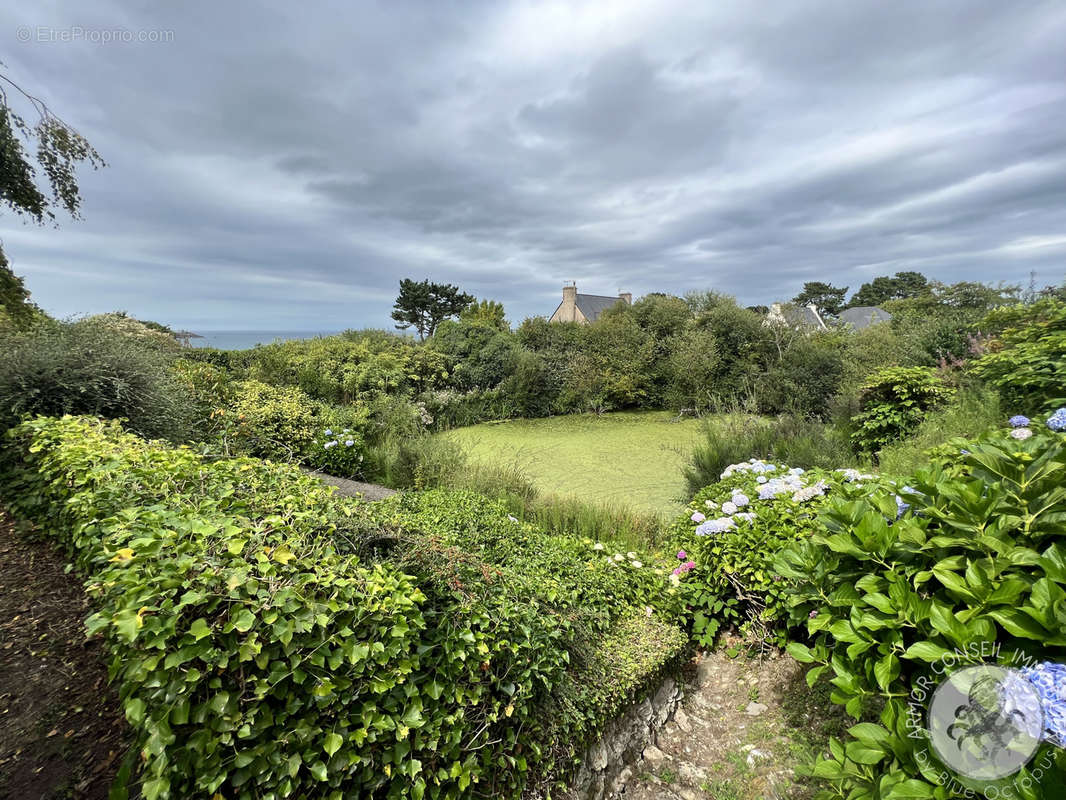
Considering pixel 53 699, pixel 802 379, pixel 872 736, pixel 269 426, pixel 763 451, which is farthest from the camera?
pixel 802 379

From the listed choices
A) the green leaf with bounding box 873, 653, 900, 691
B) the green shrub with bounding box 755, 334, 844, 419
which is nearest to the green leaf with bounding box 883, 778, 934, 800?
the green leaf with bounding box 873, 653, 900, 691

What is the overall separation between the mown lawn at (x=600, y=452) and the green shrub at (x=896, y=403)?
2434 millimetres

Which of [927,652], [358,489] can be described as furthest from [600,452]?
[927,652]

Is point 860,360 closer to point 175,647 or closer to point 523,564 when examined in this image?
point 523,564

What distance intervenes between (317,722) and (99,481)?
182 cm

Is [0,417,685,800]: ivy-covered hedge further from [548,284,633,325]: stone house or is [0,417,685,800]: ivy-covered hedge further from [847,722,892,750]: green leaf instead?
[548,284,633,325]: stone house

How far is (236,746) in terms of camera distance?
3.72ft

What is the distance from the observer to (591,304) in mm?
29859

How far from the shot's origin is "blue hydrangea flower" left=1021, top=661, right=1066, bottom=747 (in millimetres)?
620

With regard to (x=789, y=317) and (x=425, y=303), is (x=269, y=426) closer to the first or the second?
(x=789, y=317)

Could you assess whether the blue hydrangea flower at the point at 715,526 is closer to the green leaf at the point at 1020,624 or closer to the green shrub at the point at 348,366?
the green leaf at the point at 1020,624

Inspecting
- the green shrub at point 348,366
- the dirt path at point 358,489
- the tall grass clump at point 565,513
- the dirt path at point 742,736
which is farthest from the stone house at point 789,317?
the dirt path at point 742,736

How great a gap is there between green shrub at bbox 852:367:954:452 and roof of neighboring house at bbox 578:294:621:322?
2208 centimetres

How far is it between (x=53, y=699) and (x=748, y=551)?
3269 mm
